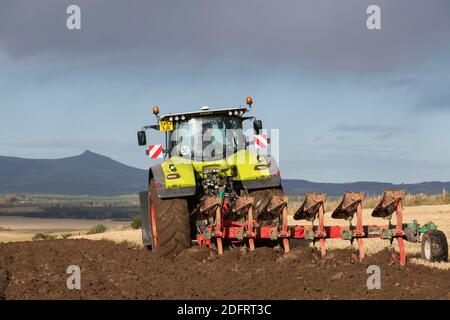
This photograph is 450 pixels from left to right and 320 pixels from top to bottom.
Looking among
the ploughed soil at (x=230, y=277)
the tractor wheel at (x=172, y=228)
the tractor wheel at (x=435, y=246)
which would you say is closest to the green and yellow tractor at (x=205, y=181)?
the tractor wheel at (x=172, y=228)

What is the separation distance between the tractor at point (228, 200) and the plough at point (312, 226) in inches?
0.5

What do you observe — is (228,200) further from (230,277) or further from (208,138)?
(230,277)

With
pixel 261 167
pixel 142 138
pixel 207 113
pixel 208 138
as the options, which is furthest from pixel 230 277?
pixel 142 138

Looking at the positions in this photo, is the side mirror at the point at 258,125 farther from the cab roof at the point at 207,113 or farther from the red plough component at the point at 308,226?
the red plough component at the point at 308,226

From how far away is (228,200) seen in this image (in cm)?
1178

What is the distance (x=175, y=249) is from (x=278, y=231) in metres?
1.87

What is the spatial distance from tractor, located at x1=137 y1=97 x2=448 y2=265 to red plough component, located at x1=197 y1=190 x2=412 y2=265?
0.04 feet

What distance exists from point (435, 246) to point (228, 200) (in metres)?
3.34

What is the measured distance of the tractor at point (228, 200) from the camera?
393 inches

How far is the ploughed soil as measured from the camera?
25.5ft
